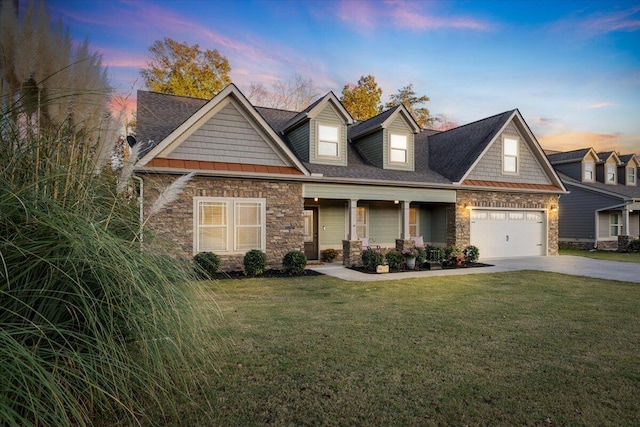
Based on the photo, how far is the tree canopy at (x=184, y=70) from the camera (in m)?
20.7

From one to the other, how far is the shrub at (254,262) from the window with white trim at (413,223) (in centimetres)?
814

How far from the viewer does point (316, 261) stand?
14188 mm

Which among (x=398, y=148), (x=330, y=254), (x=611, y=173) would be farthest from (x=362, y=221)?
(x=611, y=173)

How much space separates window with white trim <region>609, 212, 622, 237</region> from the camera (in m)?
21.2

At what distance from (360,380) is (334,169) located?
10160 mm

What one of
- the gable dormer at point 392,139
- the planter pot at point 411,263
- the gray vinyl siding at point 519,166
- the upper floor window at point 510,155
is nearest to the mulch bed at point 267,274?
the planter pot at point 411,263

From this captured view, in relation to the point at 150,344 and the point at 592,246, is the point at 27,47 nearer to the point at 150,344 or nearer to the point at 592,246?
the point at 150,344

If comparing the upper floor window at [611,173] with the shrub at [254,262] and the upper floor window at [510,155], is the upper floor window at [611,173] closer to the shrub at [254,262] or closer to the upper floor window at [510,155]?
the upper floor window at [510,155]

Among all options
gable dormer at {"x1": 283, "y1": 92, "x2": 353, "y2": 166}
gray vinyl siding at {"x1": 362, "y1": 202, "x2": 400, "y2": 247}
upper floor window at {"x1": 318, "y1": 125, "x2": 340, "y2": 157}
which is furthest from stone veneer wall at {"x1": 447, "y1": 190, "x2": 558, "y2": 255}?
upper floor window at {"x1": 318, "y1": 125, "x2": 340, "y2": 157}

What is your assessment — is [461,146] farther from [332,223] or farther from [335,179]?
[335,179]

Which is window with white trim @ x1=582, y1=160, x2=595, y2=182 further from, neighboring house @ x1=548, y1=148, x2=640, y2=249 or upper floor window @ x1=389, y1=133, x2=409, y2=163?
upper floor window @ x1=389, y1=133, x2=409, y2=163

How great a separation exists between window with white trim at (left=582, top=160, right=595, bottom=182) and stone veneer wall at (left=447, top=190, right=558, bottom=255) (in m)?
7.92

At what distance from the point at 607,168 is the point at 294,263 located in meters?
23.4

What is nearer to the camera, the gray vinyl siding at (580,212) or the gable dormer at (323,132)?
the gable dormer at (323,132)
